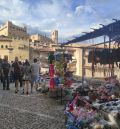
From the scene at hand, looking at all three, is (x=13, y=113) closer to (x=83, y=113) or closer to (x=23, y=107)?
(x=23, y=107)

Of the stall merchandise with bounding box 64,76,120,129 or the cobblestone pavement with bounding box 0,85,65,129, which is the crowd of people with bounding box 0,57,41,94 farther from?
the stall merchandise with bounding box 64,76,120,129

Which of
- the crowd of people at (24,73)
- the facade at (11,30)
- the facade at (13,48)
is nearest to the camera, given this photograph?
the crowd of people at (24,73)

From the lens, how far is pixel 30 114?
40.0 feet

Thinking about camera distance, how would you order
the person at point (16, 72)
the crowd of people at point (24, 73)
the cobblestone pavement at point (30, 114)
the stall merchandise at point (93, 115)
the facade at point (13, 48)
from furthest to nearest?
the facade at point (13, 48), the person at point (16, 72), the crowd of people at point (24, 73), the cobblestone pavement at point (30, 114), the stall merchandise at point (93, 115)

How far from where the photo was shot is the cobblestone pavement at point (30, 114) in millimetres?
10297

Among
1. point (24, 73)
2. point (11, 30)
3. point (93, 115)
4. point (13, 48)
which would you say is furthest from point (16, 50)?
point (93, 115)

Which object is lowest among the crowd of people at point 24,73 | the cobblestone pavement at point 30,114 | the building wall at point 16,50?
the cobblestone pavement at point 30,114

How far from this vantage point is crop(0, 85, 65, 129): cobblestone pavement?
33.8ft

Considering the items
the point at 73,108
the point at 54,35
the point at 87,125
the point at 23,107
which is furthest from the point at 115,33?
the point at 54,35

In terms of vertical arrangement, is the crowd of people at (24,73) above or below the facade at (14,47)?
below

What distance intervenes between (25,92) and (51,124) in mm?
9000

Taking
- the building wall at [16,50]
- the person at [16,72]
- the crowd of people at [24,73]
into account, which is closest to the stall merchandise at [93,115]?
the crowd of people at [24,73]

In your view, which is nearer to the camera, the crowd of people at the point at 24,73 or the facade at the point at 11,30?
the crowd of people at the point at 24,73

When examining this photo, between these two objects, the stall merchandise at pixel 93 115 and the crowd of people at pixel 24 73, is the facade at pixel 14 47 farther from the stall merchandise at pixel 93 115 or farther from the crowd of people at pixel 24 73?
the stall merchandise at pixel 93 115
